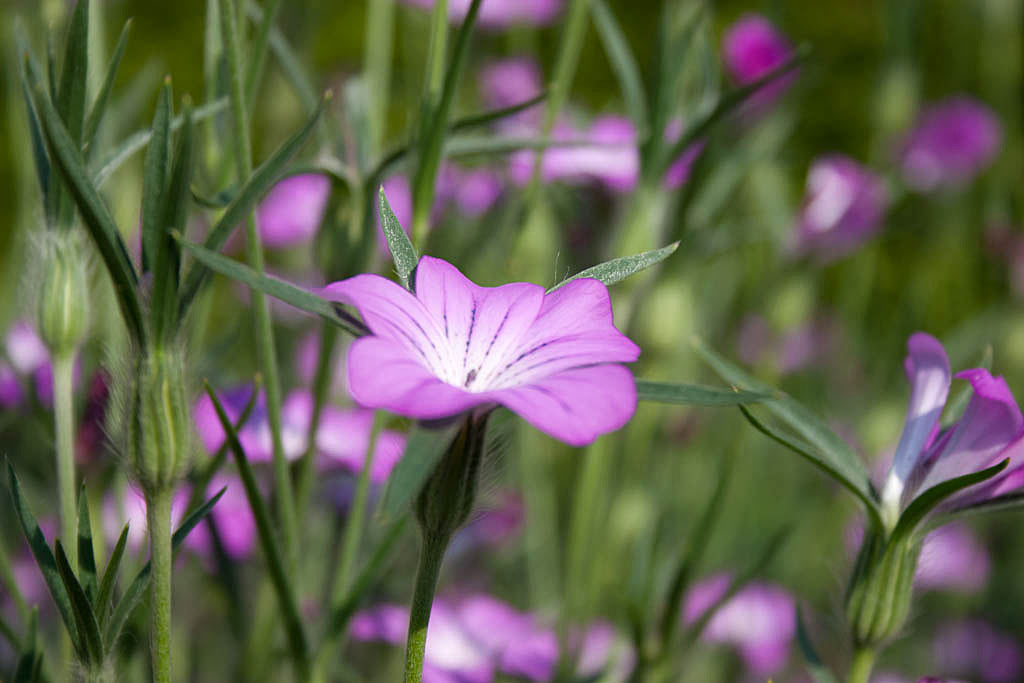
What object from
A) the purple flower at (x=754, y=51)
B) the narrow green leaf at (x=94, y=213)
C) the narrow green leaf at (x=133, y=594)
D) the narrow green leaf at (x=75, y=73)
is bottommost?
the narrow green leaf at (x=133, y=594)

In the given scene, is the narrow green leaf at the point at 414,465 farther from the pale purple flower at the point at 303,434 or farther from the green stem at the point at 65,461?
the pale purple flower at the point at 303,434

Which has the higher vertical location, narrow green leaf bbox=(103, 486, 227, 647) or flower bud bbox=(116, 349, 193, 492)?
flower bud bbox=(116, 349, 193, 492)

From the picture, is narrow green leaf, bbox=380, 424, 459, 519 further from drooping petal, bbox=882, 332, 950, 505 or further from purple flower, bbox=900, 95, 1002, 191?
purple flower, bbox=900, 95, 1002, 191

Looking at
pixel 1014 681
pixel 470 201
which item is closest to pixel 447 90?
pixel 470 201

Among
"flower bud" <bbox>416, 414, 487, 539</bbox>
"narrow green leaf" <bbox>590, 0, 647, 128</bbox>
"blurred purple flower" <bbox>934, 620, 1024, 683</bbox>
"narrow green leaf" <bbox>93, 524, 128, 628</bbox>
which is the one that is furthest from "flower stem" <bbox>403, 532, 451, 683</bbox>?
"blurred purple flower" <bbox>934, 620, 1024, 683</bbox>

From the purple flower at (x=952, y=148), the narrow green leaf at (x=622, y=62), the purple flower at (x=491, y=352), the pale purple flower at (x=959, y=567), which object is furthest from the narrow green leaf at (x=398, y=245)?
the purple flower at (x=952, y=148)

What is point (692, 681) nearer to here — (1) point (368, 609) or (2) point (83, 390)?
(1) point (368, 609)

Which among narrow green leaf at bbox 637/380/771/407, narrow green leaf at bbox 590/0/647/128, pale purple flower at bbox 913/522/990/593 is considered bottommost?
narrow green leaf at bbox 637/380/771/407
